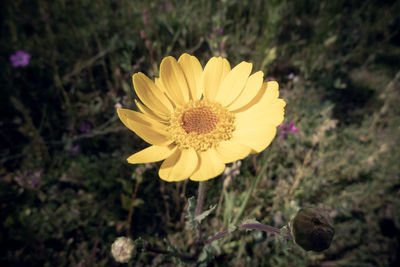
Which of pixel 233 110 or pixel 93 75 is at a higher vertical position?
pixel 93 75

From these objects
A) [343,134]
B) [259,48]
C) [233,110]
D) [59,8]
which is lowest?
[233,110]

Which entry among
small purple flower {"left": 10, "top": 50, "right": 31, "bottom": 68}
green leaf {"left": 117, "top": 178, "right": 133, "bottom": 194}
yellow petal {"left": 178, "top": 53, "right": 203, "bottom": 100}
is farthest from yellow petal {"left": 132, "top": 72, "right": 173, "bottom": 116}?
small purple flower {"left": 10, "top": 50, "right": 31, "bottom": 68}

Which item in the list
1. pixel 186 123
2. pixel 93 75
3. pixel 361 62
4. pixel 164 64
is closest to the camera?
pixel 164 64

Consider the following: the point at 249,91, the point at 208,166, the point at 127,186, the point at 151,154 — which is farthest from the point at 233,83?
the point at 127,186

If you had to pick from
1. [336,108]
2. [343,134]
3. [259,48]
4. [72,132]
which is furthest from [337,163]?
[72,132]

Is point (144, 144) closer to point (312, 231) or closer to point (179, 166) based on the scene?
point (179, 166)

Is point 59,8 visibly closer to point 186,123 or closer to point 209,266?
point 186,123

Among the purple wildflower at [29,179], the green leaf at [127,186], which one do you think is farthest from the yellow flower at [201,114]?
the purple wildflower at [29,179]
